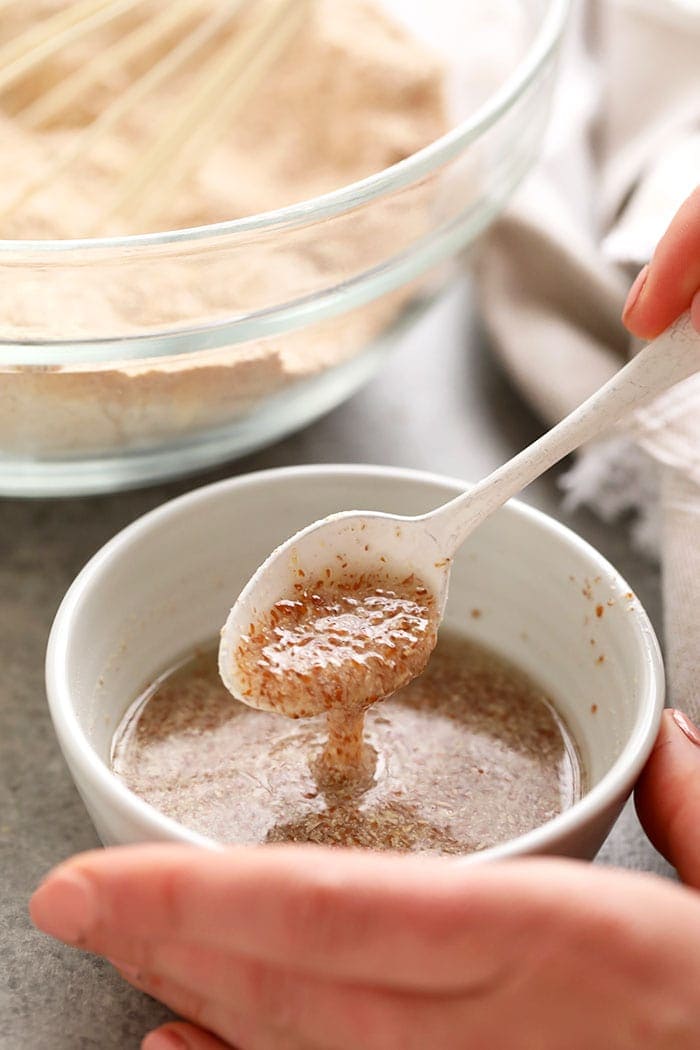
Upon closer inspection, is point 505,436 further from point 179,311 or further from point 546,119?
point 179,311

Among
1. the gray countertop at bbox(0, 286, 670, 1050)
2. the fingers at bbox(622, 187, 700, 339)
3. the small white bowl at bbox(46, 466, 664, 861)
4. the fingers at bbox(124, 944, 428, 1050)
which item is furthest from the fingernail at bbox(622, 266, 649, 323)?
the fingers at bbox(124, 944, 428, 1050)

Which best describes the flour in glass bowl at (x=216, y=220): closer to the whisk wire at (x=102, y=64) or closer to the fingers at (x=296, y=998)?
the whisk wire at (x=102, y=64)

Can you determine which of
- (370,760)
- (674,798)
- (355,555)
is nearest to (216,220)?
(355,555)

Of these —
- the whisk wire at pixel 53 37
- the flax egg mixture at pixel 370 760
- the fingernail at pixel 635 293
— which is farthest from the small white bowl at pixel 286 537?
the whisk wire at pixel 53 37

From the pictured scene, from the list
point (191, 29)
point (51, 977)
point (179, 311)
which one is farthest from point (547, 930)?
point (191, 29)

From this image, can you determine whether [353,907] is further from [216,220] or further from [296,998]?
[216,220]
